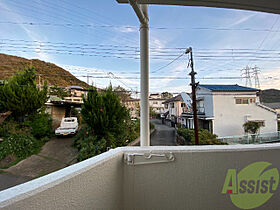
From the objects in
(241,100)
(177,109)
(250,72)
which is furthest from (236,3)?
(177,109)

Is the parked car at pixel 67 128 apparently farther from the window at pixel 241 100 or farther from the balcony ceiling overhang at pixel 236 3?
the window at pixel 241 100

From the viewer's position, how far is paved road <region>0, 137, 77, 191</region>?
10.2 ft

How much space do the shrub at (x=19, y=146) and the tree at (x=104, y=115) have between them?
2291mm

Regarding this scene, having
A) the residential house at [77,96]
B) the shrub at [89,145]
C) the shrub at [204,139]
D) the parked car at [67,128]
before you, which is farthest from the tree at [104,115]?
the shrub at [204,139]

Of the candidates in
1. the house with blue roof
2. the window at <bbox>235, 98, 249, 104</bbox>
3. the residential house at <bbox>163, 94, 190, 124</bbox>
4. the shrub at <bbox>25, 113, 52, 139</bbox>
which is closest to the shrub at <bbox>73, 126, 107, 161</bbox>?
the shrub at <bbox>25, 113, 52, 139</bbox>

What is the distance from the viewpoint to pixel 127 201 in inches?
31.1

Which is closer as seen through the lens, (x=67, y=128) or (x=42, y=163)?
(x=42, y=163)

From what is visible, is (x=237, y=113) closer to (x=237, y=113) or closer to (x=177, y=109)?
(x=237, y=113)

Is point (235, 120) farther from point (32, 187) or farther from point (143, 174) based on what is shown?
point (32, 187)

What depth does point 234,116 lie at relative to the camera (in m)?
6.39

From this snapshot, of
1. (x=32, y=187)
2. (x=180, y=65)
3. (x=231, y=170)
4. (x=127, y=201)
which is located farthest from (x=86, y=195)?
(x=180, y=65)

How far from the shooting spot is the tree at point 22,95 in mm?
4637

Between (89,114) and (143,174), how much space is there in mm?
3864

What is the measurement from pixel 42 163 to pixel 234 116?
8.73 m
